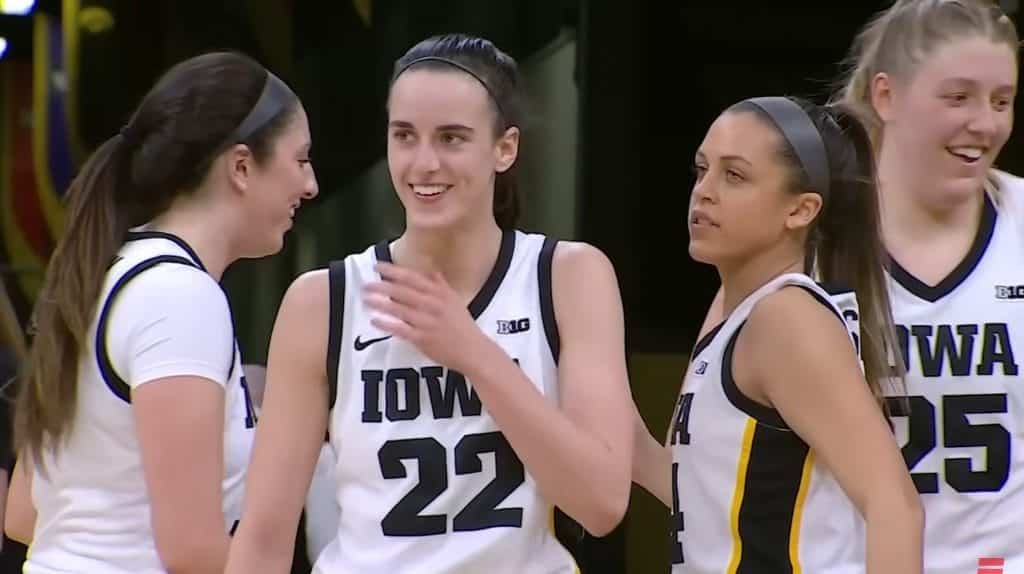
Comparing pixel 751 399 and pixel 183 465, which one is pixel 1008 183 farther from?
pixel 183 465

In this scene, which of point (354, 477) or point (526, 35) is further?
point (526, 35)

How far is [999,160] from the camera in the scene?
5215 millimetres

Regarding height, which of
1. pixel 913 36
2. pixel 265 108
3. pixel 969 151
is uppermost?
pixel 913 36

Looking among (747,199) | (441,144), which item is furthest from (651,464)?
(441,144)

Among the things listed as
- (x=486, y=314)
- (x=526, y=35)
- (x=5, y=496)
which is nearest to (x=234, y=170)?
(x=486, y=314)

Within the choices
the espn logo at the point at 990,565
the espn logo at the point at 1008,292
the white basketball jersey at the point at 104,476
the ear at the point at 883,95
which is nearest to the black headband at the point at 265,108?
the white basketball jersey at the point at 104,476

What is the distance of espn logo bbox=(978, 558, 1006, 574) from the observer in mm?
2990

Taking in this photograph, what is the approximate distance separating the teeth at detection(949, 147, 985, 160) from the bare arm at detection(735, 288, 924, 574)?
2.18 ft

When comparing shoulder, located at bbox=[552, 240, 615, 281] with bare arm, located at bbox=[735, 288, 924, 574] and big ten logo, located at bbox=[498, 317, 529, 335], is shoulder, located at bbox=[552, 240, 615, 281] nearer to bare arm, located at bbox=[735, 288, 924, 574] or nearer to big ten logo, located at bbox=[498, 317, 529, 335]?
big ten logo, located at bbox=[498, 317, 529, 335]

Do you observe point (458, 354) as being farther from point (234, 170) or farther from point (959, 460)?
point (959, 460)

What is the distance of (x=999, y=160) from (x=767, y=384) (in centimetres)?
289

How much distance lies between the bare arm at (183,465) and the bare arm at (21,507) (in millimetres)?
558

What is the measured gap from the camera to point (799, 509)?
259 cm

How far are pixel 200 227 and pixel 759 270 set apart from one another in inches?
39.0
